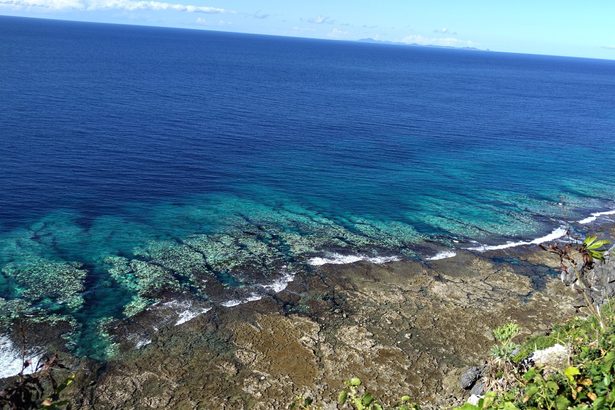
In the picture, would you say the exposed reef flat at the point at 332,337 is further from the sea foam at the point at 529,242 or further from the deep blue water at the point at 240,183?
the sea foam at the point at 529,242

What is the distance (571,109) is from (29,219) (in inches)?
6224

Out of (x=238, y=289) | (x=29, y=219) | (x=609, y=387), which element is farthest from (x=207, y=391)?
(x=29, y=219)

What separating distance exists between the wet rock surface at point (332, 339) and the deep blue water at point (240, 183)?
4.72 meters

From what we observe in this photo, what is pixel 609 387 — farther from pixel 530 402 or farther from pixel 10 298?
pixel 10 298

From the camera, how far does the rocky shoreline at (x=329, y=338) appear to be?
105ft

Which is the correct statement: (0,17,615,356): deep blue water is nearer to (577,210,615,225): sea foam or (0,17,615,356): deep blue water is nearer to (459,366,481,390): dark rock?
(577,210,615,225): sea foam

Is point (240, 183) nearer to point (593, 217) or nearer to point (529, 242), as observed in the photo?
point (529, 242)

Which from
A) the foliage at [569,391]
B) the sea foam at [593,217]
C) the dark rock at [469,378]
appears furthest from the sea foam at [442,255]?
the foliage at [569,391]

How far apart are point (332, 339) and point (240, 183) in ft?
120

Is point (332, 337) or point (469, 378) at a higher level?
point (469, 378)

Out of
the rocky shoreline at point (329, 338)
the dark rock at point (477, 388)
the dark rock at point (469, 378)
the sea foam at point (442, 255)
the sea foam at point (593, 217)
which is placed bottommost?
the rocky shoreline at point (329, 338)

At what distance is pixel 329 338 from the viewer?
37.3 metres

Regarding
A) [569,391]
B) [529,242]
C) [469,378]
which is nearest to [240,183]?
[529,242]

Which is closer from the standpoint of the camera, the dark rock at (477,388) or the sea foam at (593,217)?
the dark rock at (477,388)
